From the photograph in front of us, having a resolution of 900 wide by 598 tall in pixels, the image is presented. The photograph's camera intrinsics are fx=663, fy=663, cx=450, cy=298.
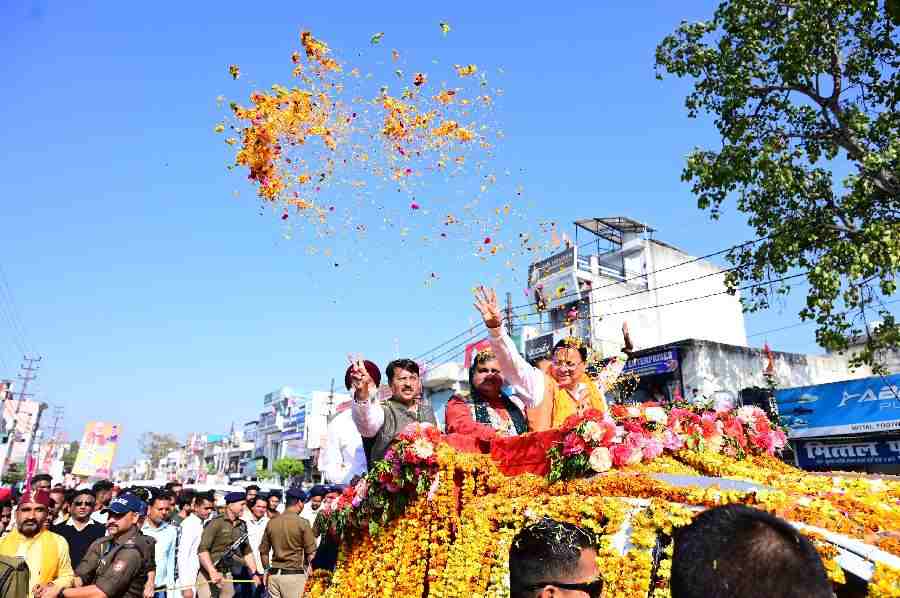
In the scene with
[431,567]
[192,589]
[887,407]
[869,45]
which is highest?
[869,45]

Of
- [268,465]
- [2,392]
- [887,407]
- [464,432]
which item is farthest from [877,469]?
[268,465]

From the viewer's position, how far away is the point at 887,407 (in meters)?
15.7

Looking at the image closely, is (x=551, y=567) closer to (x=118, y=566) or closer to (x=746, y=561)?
(x=746, y=561)

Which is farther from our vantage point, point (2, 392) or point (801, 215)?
point (2, 392)

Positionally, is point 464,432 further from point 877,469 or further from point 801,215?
point 877,469

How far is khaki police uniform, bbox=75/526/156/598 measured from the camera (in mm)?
5668

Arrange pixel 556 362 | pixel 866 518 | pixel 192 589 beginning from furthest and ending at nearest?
1. pixel 192 589
2. pixel 556 362
3. pixel 866 518

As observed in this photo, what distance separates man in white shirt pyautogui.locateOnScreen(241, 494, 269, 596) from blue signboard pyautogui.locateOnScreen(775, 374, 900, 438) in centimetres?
1141

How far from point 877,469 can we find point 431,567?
16.7 meters

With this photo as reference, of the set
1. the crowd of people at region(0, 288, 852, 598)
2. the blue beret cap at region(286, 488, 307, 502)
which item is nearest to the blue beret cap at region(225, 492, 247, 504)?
the crowd of people at region(0, 288, 852, 598)

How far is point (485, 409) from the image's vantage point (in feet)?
16.6

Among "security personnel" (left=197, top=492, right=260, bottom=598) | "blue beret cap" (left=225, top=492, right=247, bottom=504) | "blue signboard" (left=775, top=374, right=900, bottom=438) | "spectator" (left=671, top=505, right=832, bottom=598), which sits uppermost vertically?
"blue signboard" (left=775, top=374, right=900, bottom=438)

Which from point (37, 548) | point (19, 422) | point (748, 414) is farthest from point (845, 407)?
point (19, 422)

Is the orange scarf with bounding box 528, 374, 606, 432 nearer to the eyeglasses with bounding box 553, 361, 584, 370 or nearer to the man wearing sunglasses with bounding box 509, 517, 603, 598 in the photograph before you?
the eyeglasses with bounding box 553, 361, 584, 370
